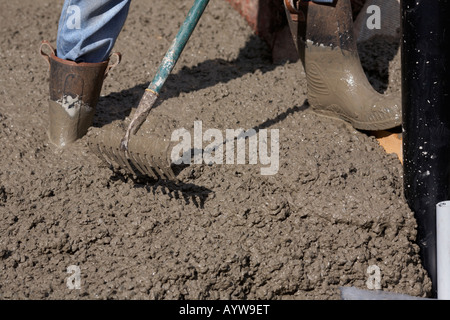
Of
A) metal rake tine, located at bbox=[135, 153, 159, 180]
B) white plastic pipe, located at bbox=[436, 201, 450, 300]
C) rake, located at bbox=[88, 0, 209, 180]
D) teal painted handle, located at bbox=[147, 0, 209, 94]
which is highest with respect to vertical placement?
teal painted handle, located at bbox=[147, 0, 209, 94]

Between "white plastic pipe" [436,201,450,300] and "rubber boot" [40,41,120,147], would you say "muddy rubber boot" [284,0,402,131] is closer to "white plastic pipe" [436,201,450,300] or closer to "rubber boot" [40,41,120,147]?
"white plastic pipe" [436,201,450,300]

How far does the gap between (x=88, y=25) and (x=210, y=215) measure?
808 millimetres

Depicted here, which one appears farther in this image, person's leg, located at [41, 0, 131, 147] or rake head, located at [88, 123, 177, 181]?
person's leg, located at [41, 0, 131, 147]

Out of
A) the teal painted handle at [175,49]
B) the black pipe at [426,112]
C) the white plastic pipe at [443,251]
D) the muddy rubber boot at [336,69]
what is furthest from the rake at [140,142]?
the white plastic pipe at [443,251]

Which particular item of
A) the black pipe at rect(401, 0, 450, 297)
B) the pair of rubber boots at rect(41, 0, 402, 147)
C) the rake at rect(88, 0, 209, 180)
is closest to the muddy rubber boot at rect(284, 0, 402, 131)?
the pair of rubber boots at rect(41, 0, 402, 147)

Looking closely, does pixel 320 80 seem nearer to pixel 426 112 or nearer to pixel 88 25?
pixel 426 112

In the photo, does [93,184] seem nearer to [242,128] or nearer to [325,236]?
[242,128]

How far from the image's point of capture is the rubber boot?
240cm

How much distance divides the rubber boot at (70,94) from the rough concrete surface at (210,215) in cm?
6

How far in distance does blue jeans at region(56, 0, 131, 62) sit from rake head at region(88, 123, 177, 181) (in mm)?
324

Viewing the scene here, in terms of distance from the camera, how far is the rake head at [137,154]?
210 centimetres

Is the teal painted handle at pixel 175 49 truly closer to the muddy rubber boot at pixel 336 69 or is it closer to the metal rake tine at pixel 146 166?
the metal rake tine at pixel 146 166

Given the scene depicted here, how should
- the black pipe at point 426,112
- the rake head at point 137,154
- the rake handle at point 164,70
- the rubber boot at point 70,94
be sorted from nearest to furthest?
the black pipe at point 426,112
the rake head at point 137,154
the rake handle at point 164,70
the rubber boot at point 70,94

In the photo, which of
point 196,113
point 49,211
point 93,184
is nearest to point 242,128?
point 196,113
